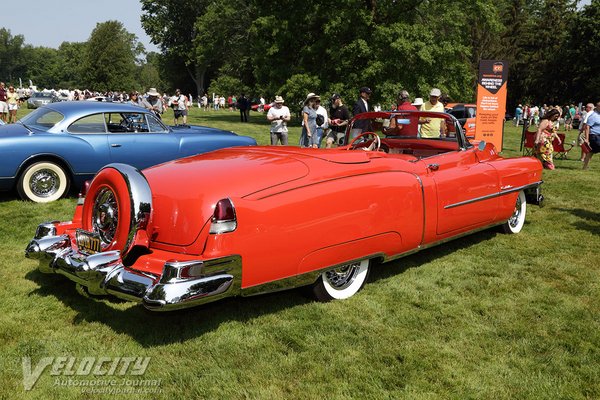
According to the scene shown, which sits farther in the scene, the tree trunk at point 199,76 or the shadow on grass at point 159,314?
the tree trunk at point 199,76

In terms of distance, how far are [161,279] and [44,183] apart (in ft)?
16.6

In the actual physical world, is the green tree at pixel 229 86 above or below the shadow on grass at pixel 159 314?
above

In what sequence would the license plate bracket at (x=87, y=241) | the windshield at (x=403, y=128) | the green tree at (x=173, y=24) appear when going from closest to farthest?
the license plate bracket at (x=87, y=241)
the windshield at (x=403, y=128)
the green tree at (x=173, y=24)

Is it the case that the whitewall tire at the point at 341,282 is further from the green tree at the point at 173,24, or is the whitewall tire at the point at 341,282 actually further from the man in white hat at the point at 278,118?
the green tree at the point at 173,24

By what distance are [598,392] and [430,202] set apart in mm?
2046

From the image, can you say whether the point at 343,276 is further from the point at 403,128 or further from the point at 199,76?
the point at 199,76

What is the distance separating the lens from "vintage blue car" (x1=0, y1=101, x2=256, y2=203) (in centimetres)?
703

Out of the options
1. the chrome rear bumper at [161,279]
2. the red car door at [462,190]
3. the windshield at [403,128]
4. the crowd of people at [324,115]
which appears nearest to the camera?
the chrome rear bumper at [161,279]

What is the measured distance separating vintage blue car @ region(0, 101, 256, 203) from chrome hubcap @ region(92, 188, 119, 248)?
3.78 m

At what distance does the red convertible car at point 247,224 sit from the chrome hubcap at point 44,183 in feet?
11.0

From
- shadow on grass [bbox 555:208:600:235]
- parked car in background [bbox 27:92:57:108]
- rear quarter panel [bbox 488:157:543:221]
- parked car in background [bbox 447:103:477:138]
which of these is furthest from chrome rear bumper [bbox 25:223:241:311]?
parked car in background [bbox 27:92:57:108]

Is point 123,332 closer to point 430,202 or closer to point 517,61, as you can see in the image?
point 430,202

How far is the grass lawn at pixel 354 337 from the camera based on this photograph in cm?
300

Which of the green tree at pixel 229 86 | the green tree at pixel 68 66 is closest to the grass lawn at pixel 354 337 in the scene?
the green tree at pixel 229 86
